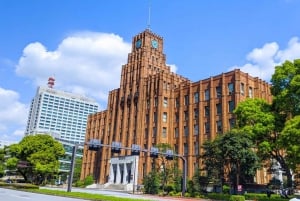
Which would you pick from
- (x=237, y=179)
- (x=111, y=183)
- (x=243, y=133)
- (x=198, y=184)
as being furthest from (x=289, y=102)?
(x=111, y=183)

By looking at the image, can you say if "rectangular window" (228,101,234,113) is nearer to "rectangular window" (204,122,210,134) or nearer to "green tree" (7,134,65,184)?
"rectangular window" (204,122,210,134)

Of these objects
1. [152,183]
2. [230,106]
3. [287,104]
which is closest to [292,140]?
[287,104]

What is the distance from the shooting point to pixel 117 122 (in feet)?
207

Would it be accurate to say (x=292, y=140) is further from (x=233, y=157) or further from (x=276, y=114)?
A: (x=233, y=157)

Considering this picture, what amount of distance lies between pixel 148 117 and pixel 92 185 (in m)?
17.1

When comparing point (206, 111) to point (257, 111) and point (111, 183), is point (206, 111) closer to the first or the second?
point (257, 111)

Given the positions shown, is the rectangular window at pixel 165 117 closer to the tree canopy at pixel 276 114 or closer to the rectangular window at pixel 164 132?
the rectangular window at pixel 164 132

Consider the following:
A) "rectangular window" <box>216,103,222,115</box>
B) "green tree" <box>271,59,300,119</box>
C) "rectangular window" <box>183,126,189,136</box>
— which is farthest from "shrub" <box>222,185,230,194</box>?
"rectangular window" <box>183,126,189,136</box>

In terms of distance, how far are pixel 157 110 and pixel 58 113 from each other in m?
118

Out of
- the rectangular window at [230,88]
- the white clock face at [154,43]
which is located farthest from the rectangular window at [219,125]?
the white clock face at [154,43]

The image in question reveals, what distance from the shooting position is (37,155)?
170ft

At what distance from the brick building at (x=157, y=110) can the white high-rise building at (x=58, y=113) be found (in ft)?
303

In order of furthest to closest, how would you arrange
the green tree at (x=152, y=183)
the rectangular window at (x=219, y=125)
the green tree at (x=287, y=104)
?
1. the rectangular window at (x=219, y=125)
2. the green tree at (x=152, y=183)
3. the green tree at (x=287, y=104)

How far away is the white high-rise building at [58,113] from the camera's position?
15838cm
